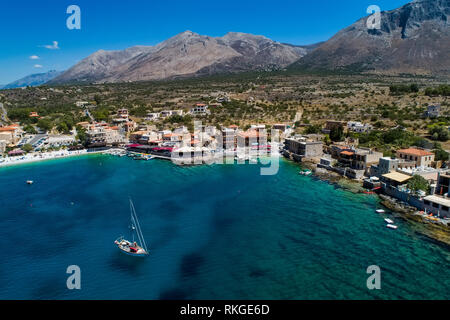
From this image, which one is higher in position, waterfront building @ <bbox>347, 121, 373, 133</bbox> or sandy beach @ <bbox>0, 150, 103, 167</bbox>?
waterfront building @ <bbox>347, 121, 373, 133</bbox>

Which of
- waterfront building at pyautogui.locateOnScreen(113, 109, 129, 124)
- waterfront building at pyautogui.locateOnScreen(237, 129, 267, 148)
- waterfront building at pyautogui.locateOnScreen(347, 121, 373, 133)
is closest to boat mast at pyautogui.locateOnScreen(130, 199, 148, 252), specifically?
waterfront building at pyautogui.locateOnScreen(237, 129, 267, 148)

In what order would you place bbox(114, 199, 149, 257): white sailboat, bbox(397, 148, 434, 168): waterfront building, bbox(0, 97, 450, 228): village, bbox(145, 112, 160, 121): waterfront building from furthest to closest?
bbox(145, 112, 160, 121): waterfront building → bbox(397, 148, 434, 168): waterfront building → bbox(0, 97, 450, 228): village → bbox(114, 199, 149, 257): white sailboat

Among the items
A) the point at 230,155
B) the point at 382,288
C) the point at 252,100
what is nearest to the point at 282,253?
the point at 382,288

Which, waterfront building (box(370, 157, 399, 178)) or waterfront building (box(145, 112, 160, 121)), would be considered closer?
waterfront building (box(370, 157, 399, 178))

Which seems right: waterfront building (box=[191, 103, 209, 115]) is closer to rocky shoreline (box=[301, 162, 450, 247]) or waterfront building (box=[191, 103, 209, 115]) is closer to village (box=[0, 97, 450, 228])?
village (box=[0, 97, 450, 228])

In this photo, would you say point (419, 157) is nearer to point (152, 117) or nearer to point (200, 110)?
point (200, 110)

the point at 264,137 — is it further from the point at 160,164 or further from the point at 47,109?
the point at 47,109
